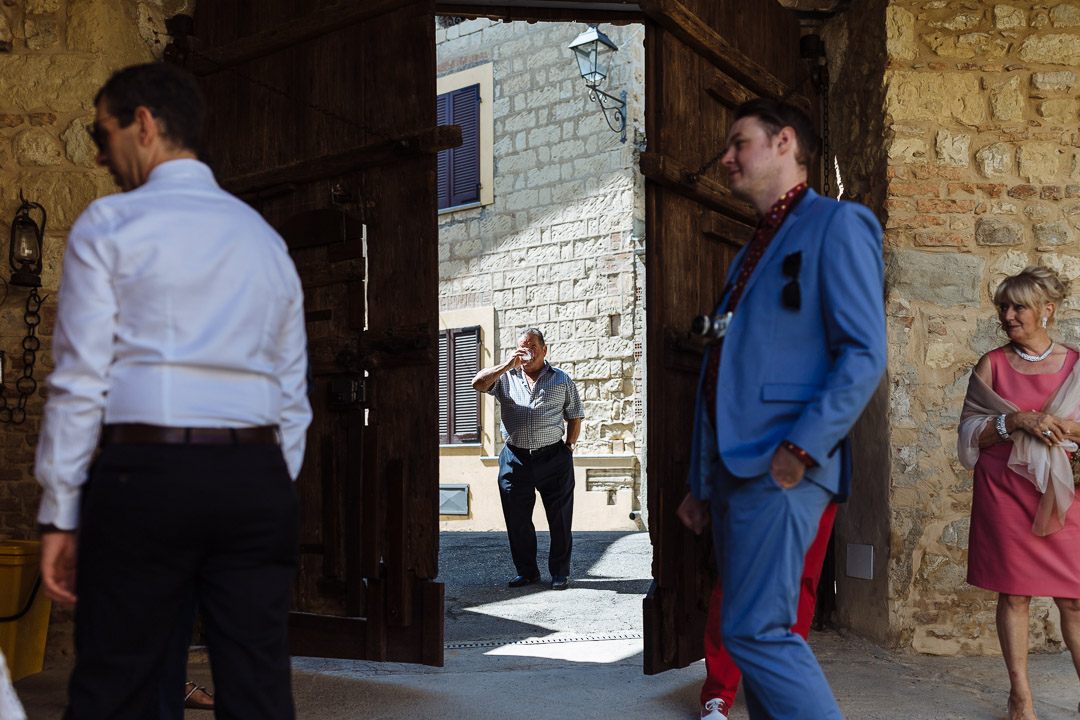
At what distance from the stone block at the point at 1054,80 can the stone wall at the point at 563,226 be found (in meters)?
7.14

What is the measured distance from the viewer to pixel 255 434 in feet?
5.93

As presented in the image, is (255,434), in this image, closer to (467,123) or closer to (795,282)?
(795,282)

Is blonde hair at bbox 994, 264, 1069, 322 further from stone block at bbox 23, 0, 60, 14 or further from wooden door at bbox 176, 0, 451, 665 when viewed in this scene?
stone block at bbox 23, 0, 60, 14

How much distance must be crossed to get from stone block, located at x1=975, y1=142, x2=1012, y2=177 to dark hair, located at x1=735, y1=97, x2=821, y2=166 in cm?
260

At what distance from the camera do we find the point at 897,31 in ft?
15.4

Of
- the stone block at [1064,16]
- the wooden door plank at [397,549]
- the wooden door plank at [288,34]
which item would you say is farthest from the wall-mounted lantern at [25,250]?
the stone block at [1064,16]

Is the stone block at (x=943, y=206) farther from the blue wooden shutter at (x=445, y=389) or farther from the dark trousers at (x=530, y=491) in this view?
the blue wooden shutter at (x=445, y=389)

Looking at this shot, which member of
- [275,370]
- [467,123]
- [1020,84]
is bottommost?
[275,370]

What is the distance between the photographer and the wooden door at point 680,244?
3.89 meters

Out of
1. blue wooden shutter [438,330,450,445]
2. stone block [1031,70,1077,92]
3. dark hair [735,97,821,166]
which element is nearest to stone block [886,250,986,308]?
stone block [1031,70,1077,92]

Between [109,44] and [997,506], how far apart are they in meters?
4.16

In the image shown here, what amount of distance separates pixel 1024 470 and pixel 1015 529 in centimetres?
21

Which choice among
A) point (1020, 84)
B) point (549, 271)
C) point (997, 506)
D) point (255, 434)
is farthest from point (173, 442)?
point (549, 271)

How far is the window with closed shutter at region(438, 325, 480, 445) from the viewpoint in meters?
13.5
